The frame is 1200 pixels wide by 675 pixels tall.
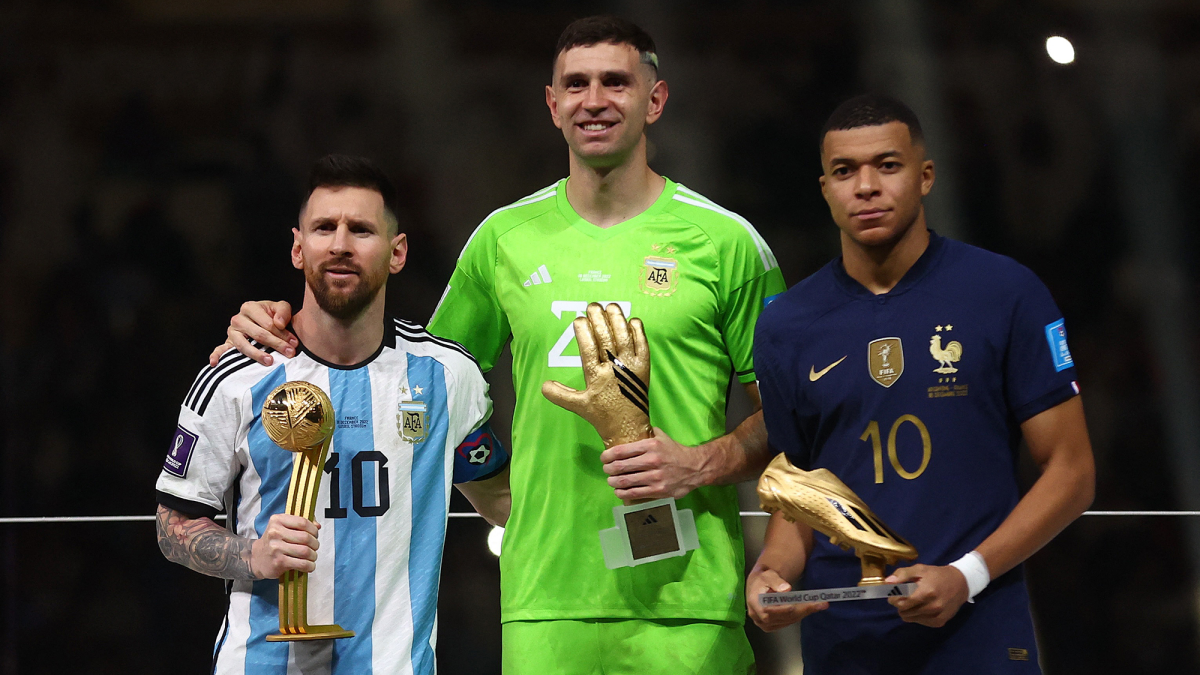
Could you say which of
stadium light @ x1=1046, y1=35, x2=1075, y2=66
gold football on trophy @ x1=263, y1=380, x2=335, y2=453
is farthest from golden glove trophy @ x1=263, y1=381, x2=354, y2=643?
stadium light @ x1=1046, y1=35, x2=1075, y2=66

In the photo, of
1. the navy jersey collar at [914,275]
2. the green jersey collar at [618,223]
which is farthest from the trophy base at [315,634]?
the navy jersey collar at [914,275]

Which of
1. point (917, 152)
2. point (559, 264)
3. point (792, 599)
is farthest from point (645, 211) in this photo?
point (792, 599)

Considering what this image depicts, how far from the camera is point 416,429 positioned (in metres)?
2.12

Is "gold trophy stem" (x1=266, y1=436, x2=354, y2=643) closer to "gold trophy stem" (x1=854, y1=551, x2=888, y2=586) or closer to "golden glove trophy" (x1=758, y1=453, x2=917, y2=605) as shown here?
"golden glove trophy" (x1=758, y1=453, x2=917, y2=605)

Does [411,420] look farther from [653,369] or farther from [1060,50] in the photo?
[1060,50]

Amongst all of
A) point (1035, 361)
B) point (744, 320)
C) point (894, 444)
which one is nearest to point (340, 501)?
point (744, 320)

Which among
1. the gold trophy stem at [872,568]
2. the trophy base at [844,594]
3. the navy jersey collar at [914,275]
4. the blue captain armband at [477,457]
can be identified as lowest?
the trophy base at [844,594]

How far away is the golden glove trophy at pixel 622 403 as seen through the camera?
2033 millimetres

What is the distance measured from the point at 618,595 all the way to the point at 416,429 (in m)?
0.48

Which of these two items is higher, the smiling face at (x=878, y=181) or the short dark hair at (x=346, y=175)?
the short dark hair at (x=346, y=175)

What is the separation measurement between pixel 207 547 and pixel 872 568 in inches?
42.4

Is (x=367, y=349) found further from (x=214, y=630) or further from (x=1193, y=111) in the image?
(x=1193, y=111)

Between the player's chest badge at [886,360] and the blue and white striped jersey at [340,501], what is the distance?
80 centimetres

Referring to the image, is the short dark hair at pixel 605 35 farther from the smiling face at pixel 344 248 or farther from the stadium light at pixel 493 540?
the stadium light at pixel 493 540
